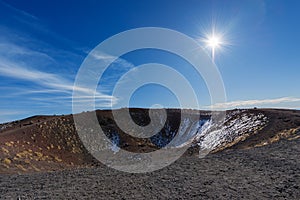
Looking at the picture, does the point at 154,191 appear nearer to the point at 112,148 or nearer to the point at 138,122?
the point at 112,148

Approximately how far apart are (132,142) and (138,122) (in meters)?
11.9

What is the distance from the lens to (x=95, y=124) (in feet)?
182

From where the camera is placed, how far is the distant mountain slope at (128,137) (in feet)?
92.0

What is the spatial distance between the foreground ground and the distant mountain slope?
10651 mm

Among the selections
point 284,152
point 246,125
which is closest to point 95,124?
Answer: point 246,125

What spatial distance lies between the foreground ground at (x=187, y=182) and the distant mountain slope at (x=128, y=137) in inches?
419

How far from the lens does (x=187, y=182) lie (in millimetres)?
11617

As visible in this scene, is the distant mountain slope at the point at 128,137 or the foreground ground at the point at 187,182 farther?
the distant mountain slope at the point at 128,137

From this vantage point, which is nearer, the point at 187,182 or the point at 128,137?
the point at 187,182

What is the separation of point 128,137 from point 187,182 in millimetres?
42198

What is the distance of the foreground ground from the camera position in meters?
10.3

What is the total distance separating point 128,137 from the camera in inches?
2094

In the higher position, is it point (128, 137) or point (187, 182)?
point (128, 137)

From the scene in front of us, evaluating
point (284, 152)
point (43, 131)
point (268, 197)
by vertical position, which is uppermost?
point (43, 131)
